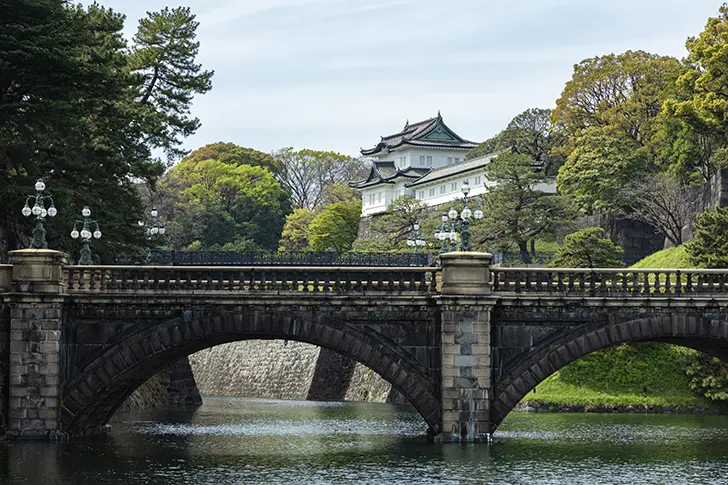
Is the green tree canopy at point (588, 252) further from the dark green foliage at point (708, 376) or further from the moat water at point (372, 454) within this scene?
the moat water at point (372, 454)

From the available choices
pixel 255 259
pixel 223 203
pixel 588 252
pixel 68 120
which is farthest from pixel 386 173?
pixel 68 120

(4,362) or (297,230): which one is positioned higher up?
(297,230)

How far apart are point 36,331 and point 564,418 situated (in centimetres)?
2699

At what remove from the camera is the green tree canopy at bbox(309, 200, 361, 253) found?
12523 centimetres

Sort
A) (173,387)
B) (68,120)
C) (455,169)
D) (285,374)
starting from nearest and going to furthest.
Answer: (68,120) → (173,387) → (285,374) → (455,169)

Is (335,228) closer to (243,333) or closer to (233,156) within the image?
(233,156)

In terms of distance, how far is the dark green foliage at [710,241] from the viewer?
6594cm

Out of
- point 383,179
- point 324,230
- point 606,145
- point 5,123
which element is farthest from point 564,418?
point 383,179

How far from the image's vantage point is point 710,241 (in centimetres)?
6712

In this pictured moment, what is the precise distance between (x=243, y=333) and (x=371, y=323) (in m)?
4.38

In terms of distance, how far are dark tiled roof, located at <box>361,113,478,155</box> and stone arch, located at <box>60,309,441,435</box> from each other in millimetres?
95095

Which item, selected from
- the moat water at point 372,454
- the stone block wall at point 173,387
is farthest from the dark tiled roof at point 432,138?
the moat water at point 372,454

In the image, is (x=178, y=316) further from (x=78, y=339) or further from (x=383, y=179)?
(x=383, y=179)

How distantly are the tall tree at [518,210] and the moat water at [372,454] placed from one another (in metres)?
31.7
